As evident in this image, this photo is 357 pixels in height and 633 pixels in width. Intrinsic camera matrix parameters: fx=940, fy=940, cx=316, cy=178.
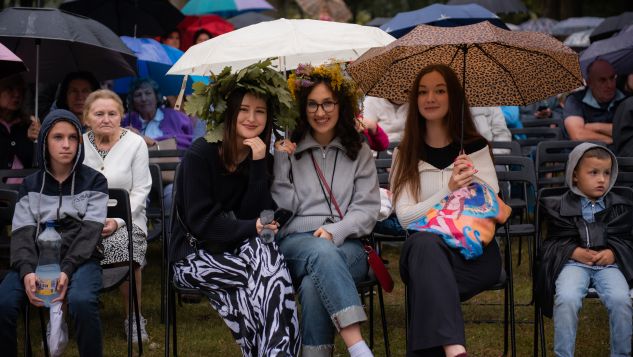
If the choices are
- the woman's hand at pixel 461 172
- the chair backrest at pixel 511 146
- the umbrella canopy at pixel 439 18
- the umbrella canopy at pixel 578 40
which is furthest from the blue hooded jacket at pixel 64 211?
the umbrella canopy at pixel 578 40

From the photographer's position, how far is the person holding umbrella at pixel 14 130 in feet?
22.4

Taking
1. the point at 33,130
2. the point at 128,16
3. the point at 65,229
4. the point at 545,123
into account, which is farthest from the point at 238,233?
the point at 545,123

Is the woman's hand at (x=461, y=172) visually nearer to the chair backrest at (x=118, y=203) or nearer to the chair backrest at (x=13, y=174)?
the chair backrest at (x=118, y=203)

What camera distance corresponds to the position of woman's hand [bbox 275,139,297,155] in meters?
5.27

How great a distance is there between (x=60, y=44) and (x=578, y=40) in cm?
1121

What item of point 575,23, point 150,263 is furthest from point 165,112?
point 575,23

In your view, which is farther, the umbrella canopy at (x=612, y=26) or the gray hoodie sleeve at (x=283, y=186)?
the umbrella canopy at (x=612, y=26)

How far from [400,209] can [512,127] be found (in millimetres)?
4970

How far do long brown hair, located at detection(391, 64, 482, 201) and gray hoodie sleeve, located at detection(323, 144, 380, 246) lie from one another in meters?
0.17

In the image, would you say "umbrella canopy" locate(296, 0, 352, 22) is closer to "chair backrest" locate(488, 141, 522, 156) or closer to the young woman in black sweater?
"chair backrest" locate(488, 141, 522, 156)

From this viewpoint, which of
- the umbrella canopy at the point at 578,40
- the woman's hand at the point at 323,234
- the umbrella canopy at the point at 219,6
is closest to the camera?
the woman's hand at the point at 323,234

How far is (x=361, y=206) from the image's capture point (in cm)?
535

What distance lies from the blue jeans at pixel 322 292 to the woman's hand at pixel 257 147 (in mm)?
528

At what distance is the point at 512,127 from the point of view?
1007 cm
